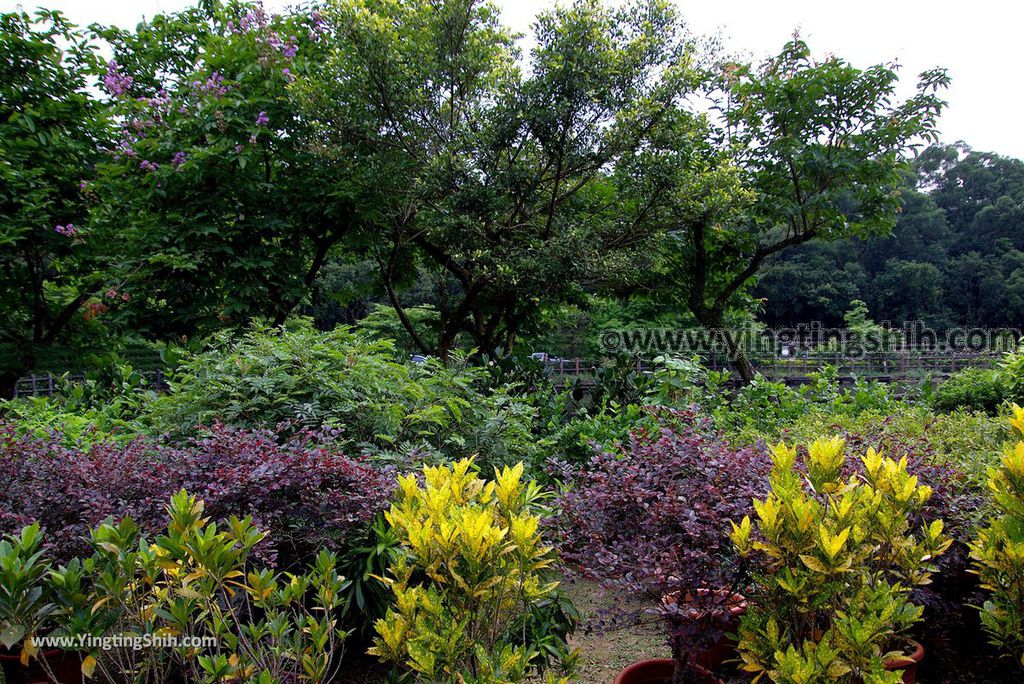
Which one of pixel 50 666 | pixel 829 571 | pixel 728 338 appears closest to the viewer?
pixel 829 571

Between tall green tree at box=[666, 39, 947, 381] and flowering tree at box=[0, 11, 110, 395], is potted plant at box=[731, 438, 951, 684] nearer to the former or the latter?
tall green tree at box=[666, 39, 947, 381]

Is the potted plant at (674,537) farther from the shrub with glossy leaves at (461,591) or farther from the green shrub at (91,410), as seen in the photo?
the green shrub at (91,410)

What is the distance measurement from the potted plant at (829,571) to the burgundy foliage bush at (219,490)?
1.34m

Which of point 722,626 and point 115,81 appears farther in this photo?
point 115,81

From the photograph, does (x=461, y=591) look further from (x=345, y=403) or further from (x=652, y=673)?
(x=345, y=403)

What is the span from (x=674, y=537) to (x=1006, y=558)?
104 cm

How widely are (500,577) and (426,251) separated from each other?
5925mm

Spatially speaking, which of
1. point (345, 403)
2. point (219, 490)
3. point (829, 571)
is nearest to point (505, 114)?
point (345, 403)

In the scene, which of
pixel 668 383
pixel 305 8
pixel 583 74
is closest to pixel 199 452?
pixel 668 383

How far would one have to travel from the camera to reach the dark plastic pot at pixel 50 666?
7.11 ft

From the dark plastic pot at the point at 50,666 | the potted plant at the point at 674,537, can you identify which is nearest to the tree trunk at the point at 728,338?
the potted plant at the point at 674,537

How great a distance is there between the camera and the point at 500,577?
1655 mm

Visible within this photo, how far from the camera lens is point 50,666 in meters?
2.16

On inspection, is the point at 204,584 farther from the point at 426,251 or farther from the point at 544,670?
the point at 426,251
